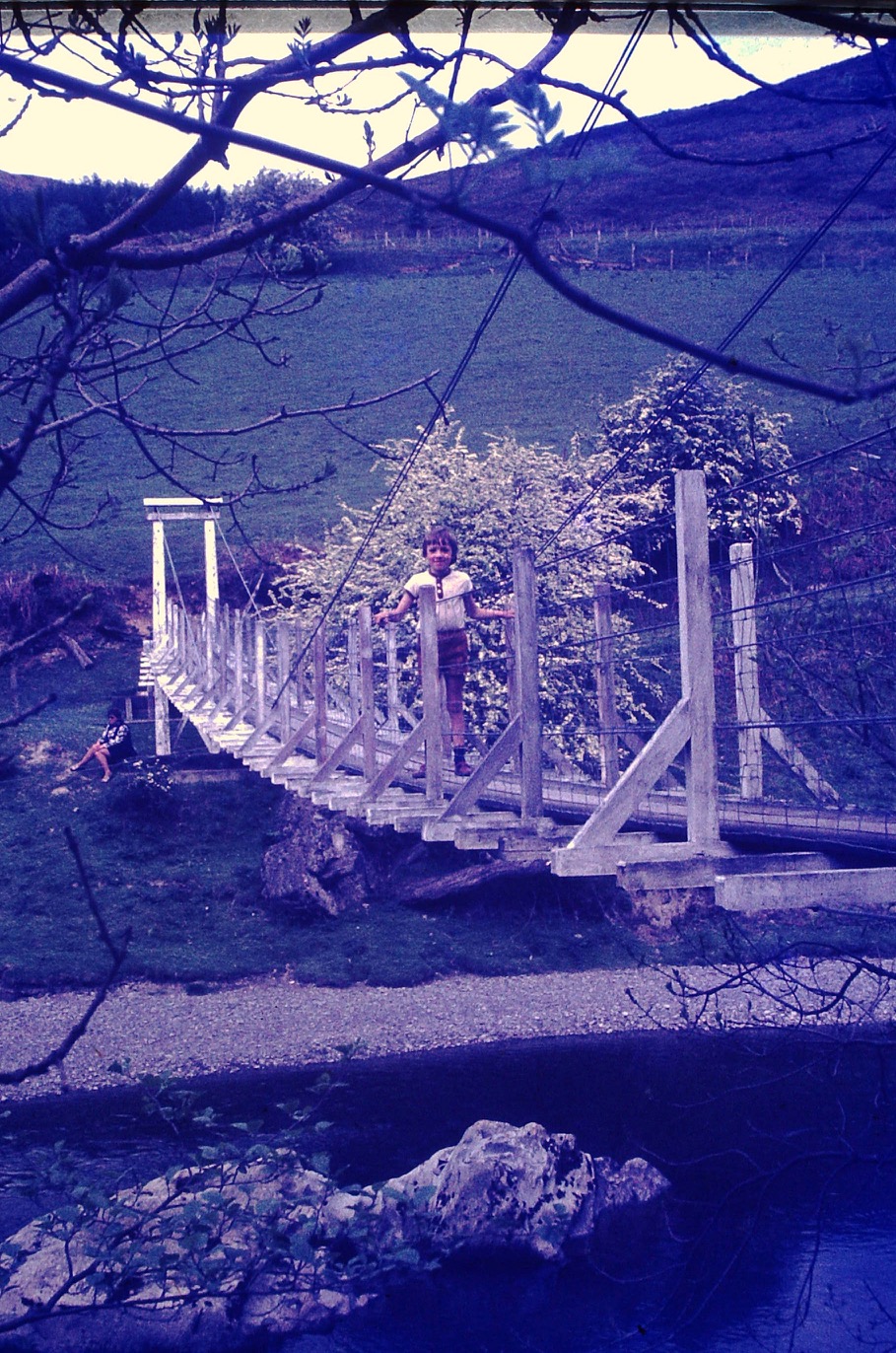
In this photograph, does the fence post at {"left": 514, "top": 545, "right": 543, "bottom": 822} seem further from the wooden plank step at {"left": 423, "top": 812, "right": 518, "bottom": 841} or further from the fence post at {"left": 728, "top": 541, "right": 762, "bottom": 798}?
the fence post at {"left": 728, "top": 541, "right": 762, "bottom": 798}

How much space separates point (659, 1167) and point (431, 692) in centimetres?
287

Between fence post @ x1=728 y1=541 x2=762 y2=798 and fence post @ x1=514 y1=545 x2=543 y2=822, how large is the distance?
40 cm

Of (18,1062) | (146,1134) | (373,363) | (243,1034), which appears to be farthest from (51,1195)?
(373,363)

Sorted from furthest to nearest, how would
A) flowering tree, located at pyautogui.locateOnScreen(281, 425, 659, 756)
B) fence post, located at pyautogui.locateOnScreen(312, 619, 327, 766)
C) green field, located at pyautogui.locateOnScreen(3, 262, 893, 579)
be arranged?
green field, located at pyautogui.locateOnScreen(3, 262, 893, 579)
flowering tree, located at pyautogui.locateOnScreen(281, 425, 659, 756)
fence post, located at pyautogui.locateOnScreen(312, 619, 327, 766)

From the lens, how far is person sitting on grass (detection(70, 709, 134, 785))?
9.80 m

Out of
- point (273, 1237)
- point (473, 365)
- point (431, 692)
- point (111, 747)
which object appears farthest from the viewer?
point (473, 365)

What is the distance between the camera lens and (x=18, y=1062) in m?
7.35

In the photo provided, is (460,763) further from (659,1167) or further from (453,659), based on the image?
(659,1167)

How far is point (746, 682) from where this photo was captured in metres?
2.62

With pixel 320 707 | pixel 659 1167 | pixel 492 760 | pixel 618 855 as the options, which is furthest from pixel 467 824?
pixel 659 1167

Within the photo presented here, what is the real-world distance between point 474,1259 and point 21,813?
22.7ft

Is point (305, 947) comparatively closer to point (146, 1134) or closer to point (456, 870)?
point (456, 870)

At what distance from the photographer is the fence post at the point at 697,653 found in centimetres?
186

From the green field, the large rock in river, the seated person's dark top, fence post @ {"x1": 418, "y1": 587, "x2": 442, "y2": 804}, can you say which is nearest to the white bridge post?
the seated person's dark top
